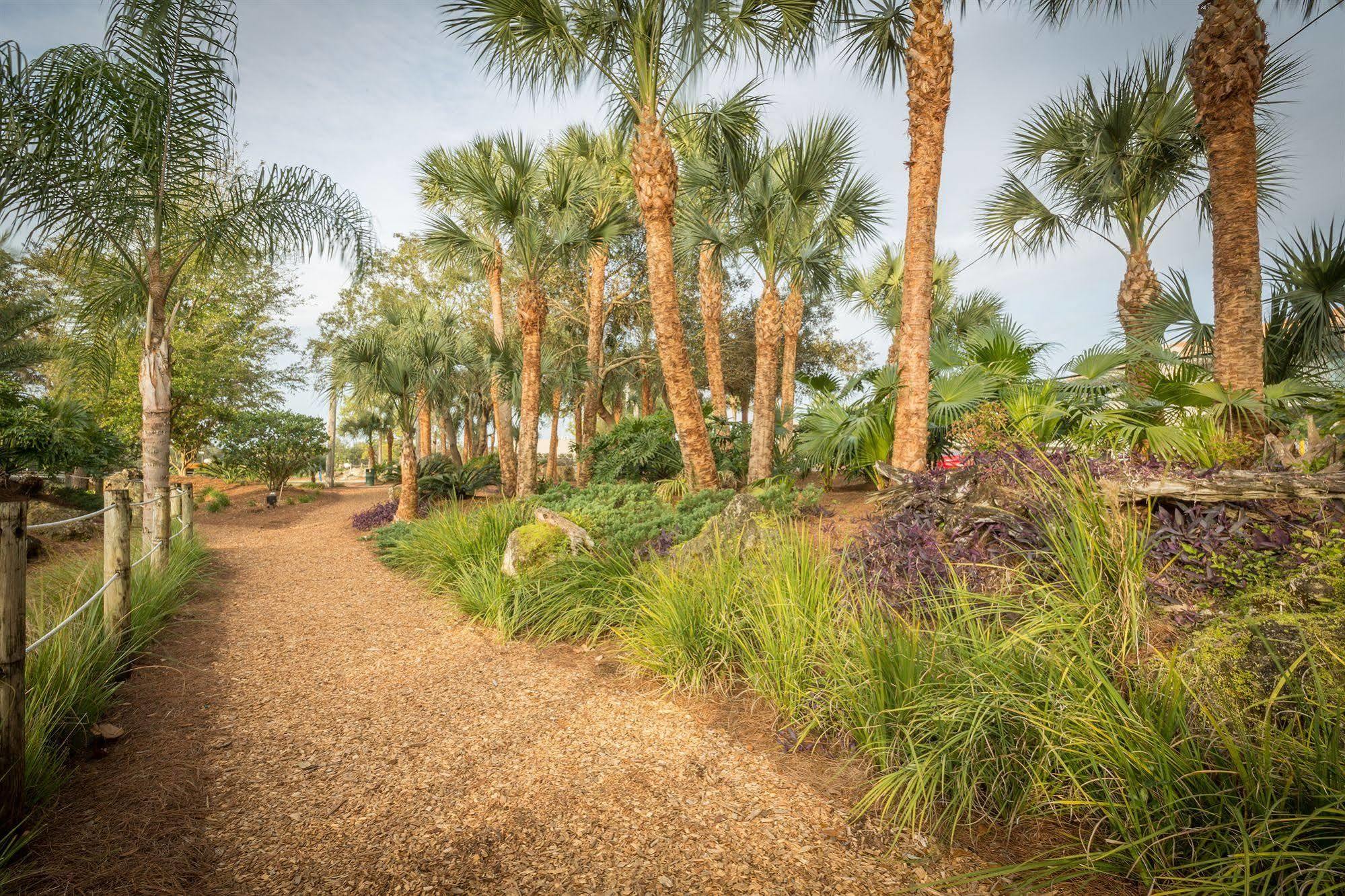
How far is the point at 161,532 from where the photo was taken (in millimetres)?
5816

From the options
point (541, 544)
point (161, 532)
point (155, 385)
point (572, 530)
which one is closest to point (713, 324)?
point (572, 530)

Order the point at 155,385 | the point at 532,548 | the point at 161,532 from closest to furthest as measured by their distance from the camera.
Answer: the point at 532,548
the point at 161,532
the point at 155,385

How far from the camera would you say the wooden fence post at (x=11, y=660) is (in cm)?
214

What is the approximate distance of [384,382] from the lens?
10.9 metres

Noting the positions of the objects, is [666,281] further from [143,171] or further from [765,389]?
[143,171]

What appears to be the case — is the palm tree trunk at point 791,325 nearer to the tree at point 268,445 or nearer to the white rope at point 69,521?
the white rope at point 69,521

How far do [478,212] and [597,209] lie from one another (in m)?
3.73

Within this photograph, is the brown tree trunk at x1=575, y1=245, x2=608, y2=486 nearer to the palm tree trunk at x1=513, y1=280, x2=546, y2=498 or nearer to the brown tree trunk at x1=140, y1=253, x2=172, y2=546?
the palm tree trunk at x1=513, y1=280, x2=546, y2=498

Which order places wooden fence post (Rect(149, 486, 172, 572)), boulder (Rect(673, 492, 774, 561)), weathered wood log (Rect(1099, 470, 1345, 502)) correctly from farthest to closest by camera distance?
wooden fence post (Rect(149, 486, 172, 572)) < boulder (Rect(673, 492, 774, 561)) < weathered wood log (Rect(1099, 470, 1345, 502))

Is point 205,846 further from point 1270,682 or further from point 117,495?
point 1270,682

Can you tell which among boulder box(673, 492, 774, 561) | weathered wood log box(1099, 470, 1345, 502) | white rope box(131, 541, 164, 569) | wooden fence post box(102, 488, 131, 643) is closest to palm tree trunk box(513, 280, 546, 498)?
white rope box(131, 541, 164, 569)

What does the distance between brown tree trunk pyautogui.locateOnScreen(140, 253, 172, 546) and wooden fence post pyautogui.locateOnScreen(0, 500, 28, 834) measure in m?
5.80

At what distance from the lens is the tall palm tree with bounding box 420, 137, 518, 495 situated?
10539mm

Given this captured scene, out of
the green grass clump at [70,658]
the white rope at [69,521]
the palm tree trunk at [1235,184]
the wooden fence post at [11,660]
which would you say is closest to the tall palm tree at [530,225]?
the green grass clump at [70,658]
